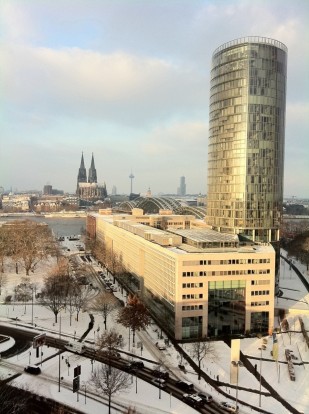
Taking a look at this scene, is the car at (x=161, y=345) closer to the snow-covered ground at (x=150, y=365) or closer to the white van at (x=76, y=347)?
the snow-covered ground at (x=150, y=365)

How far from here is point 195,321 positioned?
172 ft

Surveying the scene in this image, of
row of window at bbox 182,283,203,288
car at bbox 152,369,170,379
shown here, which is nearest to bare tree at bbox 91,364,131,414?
car at bbox 152,369,170,379

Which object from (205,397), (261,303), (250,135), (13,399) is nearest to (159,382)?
(205,397)

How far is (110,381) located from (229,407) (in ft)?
34.2

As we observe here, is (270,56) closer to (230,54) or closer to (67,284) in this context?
(230,54)

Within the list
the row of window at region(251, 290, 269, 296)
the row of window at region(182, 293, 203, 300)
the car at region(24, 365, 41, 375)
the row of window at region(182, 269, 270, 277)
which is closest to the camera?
the car at region(24, 365, 41, 375)

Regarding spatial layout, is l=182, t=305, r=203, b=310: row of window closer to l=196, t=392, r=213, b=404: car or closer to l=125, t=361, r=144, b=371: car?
l=125, t=361, r=144, b=371: car

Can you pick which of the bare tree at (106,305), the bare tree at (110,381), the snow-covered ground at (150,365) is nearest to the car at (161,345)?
the snow-covered ground at (150,365)

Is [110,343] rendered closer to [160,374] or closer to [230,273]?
[160,374]

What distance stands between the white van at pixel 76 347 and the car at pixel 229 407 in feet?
57.8

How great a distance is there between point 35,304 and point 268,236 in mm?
45265

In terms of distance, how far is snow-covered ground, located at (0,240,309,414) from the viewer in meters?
35.7

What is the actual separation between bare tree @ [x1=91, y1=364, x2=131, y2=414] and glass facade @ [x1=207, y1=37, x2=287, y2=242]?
4670 cm

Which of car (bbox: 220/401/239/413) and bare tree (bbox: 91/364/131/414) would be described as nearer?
car (bbox: 220/401/239/413)
